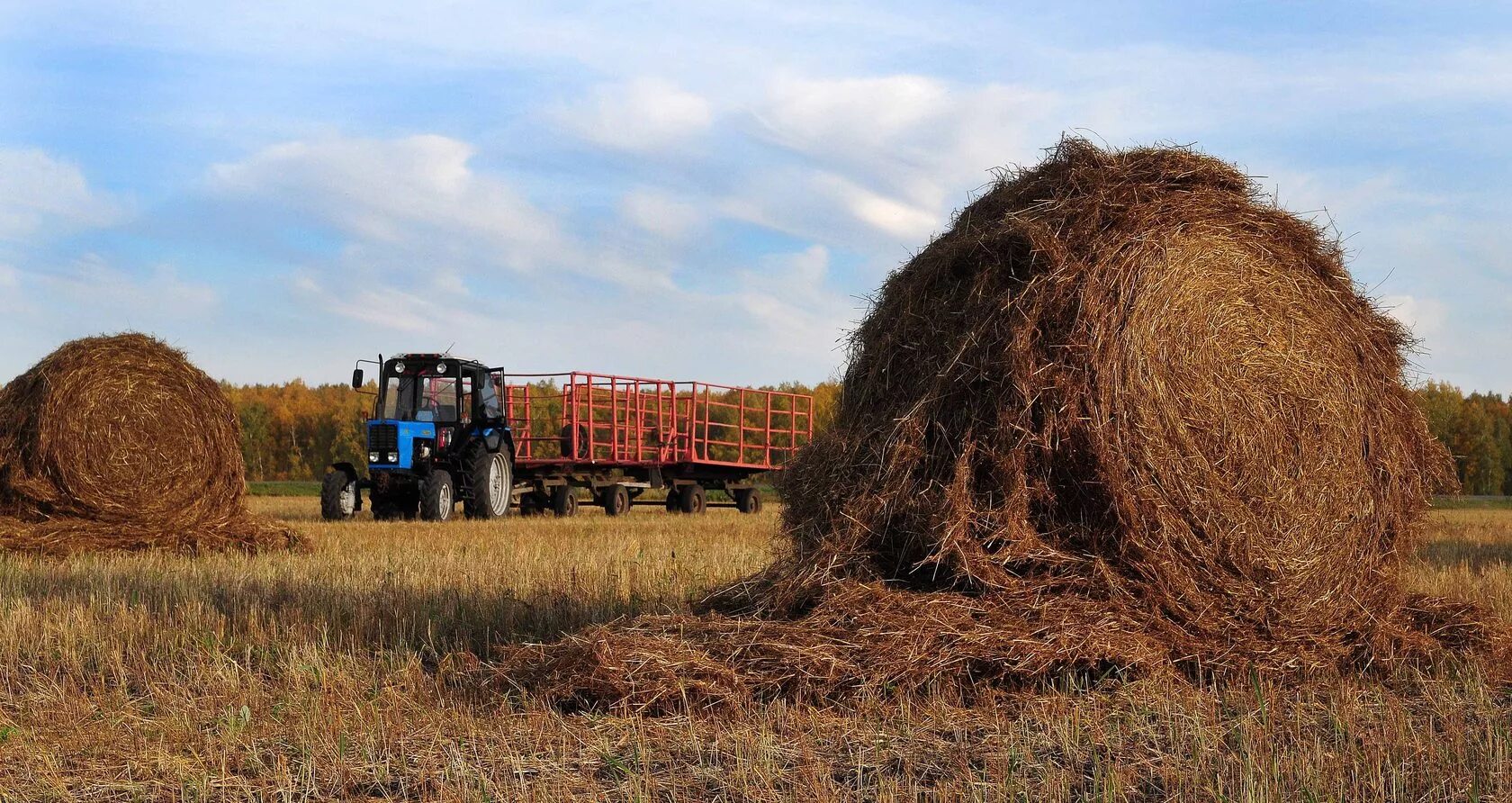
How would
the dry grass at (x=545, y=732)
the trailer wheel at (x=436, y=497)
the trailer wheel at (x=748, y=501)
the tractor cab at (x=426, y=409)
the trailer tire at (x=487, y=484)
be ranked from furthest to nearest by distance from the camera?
the trailer wheel at (x=748, y=501) < the trailer tire at (x=487, y=484) < the tractor cab at (x=426, y=409) < the trailer wheel at (x=436, y=497) < the dry grass at (x=545, y=732)

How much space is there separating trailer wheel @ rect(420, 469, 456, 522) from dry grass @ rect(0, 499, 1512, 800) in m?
8.87

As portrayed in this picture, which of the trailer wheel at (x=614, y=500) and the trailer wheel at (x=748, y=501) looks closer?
the trailer wheel at (x=614, y=500)

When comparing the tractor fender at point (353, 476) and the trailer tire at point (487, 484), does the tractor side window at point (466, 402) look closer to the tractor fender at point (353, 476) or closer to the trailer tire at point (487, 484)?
the trailer tire at point (487, 484)

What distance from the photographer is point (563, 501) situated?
796 inches

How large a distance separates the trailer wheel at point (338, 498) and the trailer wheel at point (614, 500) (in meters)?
4.33

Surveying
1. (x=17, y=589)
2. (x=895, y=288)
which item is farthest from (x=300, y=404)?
(x=895, y=288)

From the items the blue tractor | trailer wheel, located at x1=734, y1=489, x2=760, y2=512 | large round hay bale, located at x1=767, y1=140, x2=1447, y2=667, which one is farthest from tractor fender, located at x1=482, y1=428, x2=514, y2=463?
large round hay bale, located at x1=767, y1=140, x2=1447, y2=667

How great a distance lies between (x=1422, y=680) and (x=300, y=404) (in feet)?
168

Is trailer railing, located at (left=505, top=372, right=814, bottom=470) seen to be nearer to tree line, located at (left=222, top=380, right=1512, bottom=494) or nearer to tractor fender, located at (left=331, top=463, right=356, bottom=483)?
tractor fender, located at (left=331, top=463, right=356, bottom=483)

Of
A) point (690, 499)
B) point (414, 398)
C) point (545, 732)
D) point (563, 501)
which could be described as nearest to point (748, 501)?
point (690, 499)

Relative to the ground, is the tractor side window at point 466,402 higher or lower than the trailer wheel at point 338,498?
higher

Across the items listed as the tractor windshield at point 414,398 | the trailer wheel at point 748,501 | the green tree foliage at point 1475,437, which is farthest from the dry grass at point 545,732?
the green tree foliage at point 1475,437

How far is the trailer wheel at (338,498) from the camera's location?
17.7 metres

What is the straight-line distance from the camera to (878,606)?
5.28m
